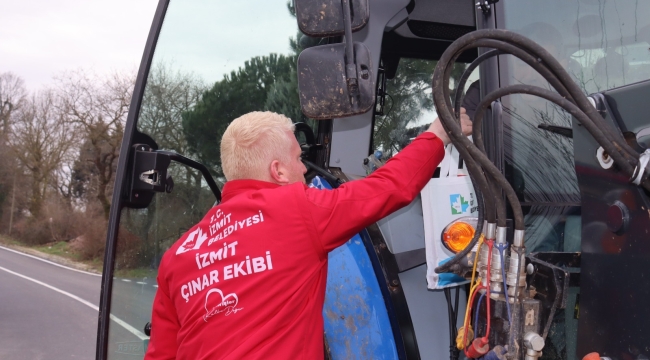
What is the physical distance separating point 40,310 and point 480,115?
11.4 meters

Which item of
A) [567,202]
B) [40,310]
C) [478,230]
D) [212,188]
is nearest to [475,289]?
[478,230]

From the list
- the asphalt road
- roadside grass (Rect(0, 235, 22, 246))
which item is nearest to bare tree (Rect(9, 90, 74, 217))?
roadside grass (Rect(0, 235, 22, 246))

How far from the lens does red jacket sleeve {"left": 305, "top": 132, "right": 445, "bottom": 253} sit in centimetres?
179

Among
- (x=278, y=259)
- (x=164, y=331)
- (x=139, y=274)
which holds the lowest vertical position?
(x=164, y=331)

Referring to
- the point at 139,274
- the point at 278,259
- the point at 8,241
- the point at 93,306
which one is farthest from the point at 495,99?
the point at 8,241

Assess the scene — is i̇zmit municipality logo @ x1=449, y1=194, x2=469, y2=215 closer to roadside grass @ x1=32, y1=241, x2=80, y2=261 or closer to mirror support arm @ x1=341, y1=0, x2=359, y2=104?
mirror support arm @ x1=341, y1=0, x2=359, y2=104

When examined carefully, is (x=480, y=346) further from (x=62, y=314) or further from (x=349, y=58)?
(x=62, y=314)

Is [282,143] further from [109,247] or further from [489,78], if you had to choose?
[109,247]

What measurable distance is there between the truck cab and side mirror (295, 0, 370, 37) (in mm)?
73

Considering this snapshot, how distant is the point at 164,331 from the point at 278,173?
70 centimetres

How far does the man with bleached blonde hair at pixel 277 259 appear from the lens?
1772 mm

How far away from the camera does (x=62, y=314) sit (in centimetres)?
1059

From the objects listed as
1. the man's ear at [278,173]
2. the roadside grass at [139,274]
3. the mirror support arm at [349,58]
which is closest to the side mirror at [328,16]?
the mirror support arm at [349,58]

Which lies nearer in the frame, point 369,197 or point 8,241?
point 369,197
